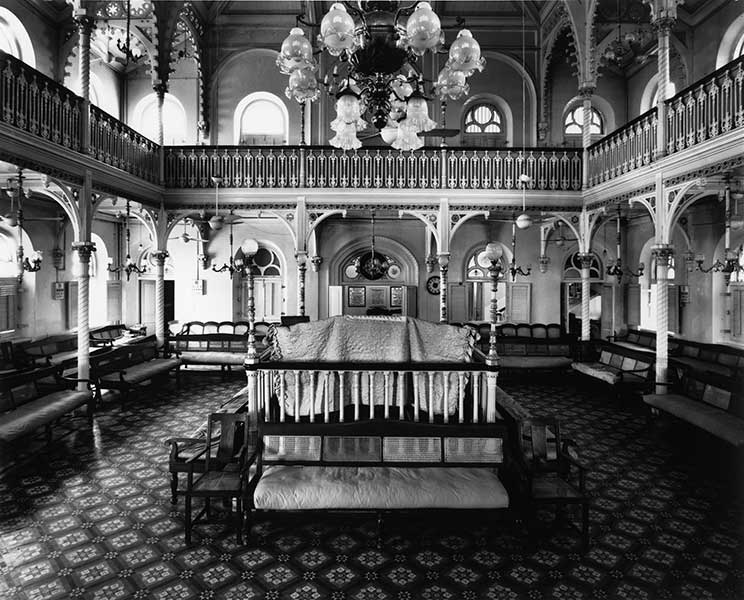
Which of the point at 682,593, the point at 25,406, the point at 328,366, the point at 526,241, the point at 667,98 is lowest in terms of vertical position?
the point at 682,593

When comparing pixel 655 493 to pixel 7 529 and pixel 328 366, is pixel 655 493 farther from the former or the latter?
pixel 7 529

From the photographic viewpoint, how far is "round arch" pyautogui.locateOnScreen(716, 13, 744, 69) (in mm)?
11805

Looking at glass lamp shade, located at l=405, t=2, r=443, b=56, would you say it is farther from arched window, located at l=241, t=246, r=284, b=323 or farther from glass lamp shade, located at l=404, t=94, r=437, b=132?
arched window, located at l=241, t=246, r=284, b=323

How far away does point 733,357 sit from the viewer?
10672 mm

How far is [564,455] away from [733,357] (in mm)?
8479

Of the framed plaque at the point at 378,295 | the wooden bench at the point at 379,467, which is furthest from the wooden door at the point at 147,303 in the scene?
the wooden bench at the point at 379,467

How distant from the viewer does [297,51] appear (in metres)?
5.82

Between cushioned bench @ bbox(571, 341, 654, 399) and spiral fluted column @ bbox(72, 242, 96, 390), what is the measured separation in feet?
36.7

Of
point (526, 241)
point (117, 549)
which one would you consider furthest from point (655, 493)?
point (526, 241)

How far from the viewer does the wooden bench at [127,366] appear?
9.53 metres

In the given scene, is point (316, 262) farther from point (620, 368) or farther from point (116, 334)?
point (620, 368)

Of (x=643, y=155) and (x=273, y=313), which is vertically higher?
(x=643, y=155)

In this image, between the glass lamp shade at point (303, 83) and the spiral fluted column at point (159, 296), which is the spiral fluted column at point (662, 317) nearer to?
the glass lamp shade at point (303, 83)

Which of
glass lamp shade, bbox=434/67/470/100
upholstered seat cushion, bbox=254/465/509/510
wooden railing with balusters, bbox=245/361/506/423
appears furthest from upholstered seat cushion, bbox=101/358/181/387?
glass lamp shade, bbox=434/67/470/100
